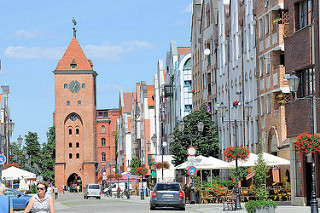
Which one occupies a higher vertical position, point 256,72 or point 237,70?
point 237,70

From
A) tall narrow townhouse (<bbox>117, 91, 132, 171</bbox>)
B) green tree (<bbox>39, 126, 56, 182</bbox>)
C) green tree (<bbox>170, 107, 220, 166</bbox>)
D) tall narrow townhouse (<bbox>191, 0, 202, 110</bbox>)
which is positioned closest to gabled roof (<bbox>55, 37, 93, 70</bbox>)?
tall narrow townhouse (<bbox>117, 91, 132, 171</bbox>)

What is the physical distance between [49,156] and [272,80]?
109234mm

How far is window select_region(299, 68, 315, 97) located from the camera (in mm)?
31978

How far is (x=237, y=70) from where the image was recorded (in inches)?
2215

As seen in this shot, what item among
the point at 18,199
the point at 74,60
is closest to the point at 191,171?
the point at 18,199

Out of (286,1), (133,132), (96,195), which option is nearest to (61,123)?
(133,132)

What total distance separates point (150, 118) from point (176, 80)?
30.2m

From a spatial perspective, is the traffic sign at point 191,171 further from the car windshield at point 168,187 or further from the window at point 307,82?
the window at point 307,82

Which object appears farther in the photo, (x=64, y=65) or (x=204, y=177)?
(x=64, y=65)

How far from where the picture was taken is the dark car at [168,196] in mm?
36906

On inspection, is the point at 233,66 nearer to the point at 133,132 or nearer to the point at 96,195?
the point at 96,195

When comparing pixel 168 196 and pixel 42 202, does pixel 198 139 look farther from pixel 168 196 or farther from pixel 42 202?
pixel 42 202

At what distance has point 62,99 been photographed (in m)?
146

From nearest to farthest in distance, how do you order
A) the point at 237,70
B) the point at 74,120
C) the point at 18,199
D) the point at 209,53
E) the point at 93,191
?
the point at 18,199
the point at 237,70
the point at 209,53
the point at 93,191
the point at 74,120
